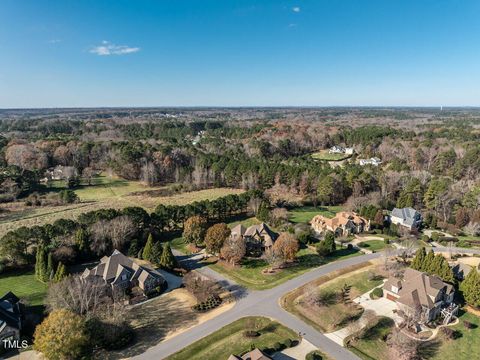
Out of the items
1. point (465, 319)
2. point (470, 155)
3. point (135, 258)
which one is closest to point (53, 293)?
point (135, 258)

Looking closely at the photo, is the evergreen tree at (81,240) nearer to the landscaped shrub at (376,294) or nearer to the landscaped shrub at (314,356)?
the landscaped shrub at (314,356)

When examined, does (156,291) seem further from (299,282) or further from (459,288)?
(459,288)

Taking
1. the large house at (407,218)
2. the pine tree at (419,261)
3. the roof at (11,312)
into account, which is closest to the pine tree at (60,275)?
the roof at (11,312)

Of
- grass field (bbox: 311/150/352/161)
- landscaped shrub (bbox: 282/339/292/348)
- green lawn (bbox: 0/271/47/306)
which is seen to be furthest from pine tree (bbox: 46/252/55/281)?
grass field (bbox: 311/150/352/161)

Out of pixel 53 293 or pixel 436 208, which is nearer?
pixel 53 293

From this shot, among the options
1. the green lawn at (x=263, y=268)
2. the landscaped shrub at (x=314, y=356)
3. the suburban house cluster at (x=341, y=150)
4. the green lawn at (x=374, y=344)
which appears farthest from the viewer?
the suburban house cluster at (x=341, y=150)

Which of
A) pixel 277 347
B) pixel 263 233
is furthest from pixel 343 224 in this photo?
pixel 277 347
